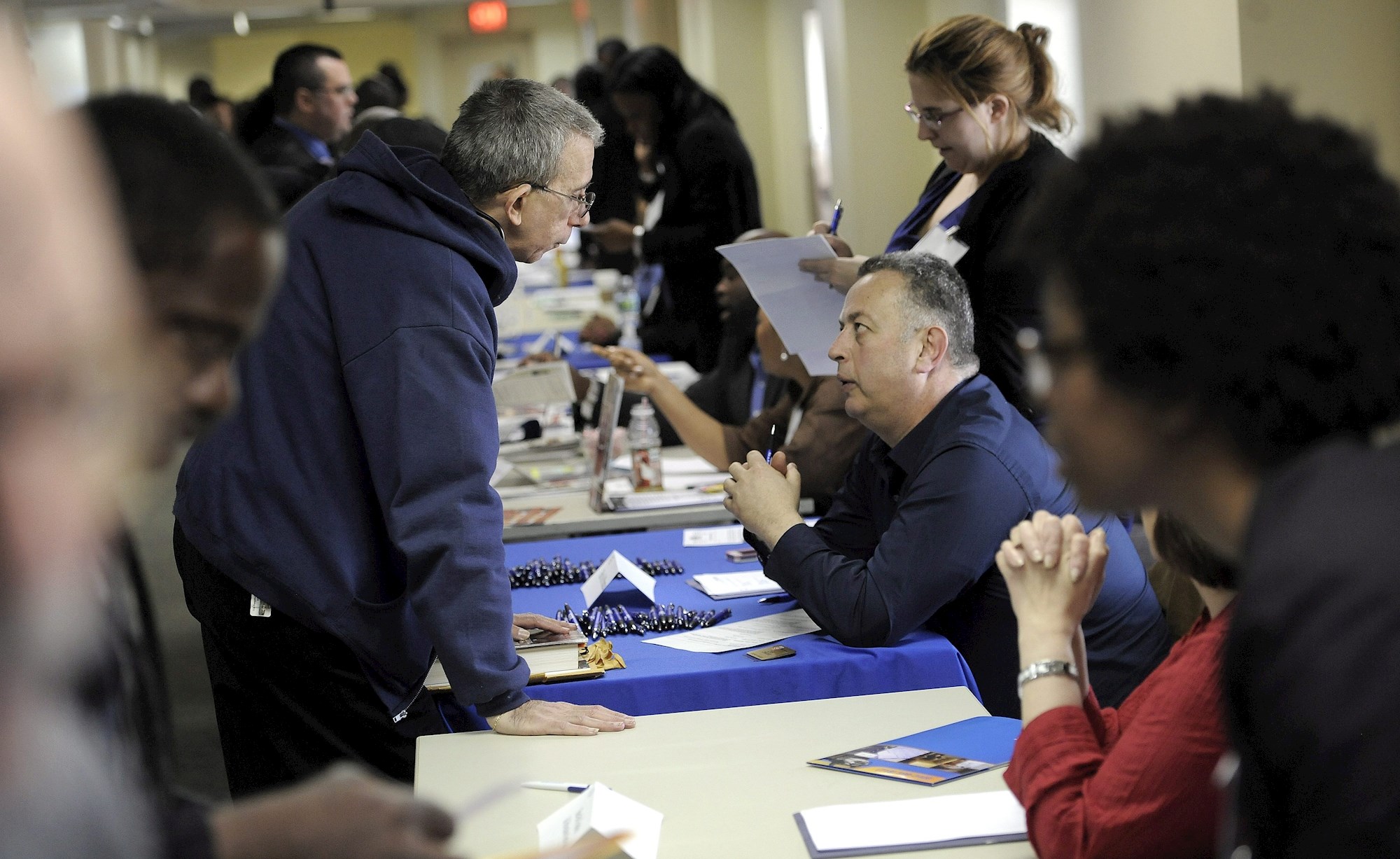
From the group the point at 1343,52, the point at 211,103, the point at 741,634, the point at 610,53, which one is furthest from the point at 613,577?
the point at 211,103

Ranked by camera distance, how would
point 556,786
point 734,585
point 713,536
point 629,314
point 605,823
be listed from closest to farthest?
point 605,823 → point 556,786 → point 734,585 → point 713,536 → point 629,314

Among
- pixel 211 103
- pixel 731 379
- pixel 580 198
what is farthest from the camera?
pixel 211 103

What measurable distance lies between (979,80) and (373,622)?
1804mm

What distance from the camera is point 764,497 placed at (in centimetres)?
231

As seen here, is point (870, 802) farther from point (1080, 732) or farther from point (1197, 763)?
point (1197, 763)

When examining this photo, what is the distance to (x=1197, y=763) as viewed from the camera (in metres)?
1.20

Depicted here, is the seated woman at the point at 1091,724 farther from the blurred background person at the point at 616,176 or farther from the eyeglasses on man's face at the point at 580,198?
the blurred background person at the point at 616,176

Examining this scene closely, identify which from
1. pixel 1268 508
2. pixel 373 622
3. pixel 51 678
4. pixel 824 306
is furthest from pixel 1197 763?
pixel 824 306

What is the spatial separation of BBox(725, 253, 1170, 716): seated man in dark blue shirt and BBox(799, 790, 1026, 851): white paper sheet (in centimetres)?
64

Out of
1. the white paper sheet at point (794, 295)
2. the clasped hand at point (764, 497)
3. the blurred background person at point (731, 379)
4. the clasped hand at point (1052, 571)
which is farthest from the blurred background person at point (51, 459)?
the blurred background person at point (731, 379)

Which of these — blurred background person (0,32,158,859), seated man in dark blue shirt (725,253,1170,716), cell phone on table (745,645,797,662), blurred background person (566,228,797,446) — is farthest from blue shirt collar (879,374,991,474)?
blurred background person (0,32,158,859)

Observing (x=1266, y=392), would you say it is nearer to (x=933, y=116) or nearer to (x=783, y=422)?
(x=933, y=116)

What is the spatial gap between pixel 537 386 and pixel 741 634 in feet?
5.93

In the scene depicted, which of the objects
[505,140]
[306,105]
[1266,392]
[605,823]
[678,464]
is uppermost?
[306,105]
